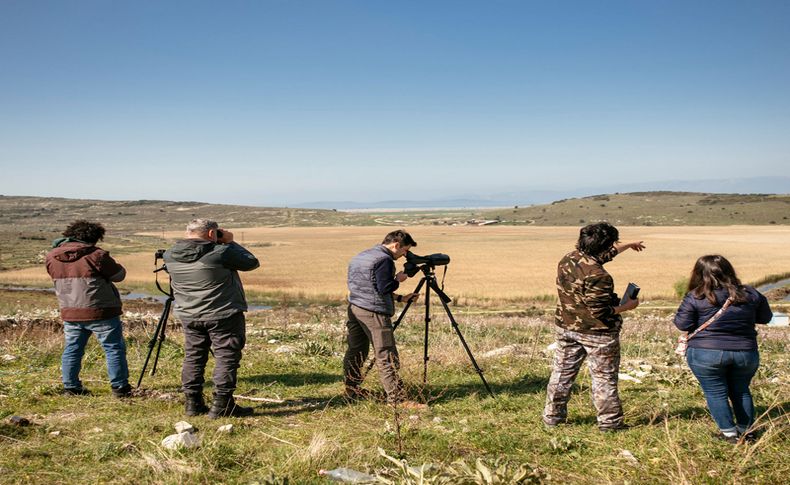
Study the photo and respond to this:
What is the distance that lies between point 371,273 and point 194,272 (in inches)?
67.6

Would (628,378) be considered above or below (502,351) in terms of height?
above

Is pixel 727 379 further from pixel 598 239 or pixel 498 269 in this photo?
pixel 498 269

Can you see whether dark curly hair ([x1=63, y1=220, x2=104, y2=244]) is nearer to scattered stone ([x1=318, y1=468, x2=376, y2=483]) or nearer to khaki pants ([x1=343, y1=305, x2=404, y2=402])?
khaki pants ([x1=343, y1=305, x2=404, y2=402])

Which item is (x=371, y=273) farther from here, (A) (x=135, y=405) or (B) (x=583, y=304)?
(A) (x=135, y=405)

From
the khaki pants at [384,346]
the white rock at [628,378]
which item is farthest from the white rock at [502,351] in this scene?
the khaki pants at [384,346]

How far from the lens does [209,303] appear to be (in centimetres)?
502

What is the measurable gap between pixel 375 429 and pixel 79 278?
3.66m

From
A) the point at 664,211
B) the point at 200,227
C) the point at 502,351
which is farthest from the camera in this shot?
the point at 664,211

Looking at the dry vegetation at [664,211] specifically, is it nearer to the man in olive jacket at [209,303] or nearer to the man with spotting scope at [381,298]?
the man with spotting scope at [381,298]

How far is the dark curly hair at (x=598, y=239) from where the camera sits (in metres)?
4.54

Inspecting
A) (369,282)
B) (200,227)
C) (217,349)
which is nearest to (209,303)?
(217,349)

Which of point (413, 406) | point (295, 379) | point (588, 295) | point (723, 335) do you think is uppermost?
point (588, 295)

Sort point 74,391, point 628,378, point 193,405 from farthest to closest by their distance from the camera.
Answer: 1. point 628,378
2. point 74,391
3. point 193,405

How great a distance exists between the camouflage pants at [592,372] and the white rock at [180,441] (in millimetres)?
3134
